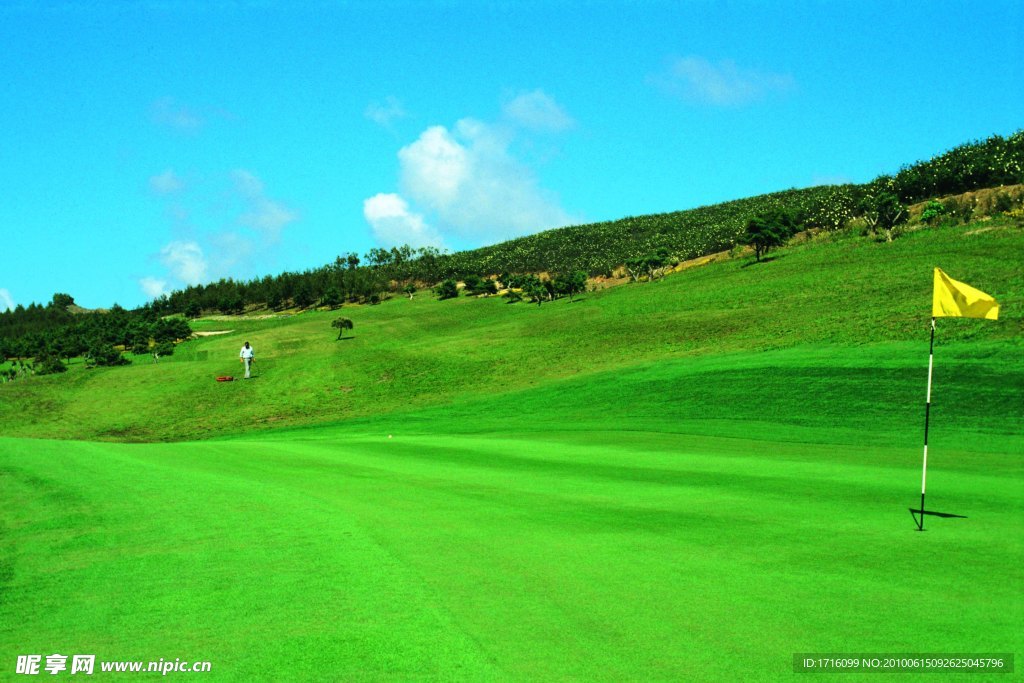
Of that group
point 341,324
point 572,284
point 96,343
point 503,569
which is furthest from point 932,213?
point 503,569

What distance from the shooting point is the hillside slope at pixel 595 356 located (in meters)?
41.5

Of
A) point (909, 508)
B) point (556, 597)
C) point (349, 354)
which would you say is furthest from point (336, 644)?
point (349, 354)

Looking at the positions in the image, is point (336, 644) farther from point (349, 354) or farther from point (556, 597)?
point (349, 354)

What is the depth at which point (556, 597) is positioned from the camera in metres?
8.72

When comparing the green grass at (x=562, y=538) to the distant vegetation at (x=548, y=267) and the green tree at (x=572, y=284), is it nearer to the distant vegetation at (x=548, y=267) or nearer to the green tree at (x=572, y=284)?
the distant vegetation at (x=548, y=267)

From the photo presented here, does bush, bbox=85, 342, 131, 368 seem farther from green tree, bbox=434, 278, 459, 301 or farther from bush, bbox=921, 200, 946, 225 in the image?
bush, bbox=921, 200, 946, 225

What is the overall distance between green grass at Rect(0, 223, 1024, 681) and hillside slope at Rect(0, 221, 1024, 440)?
1760mm

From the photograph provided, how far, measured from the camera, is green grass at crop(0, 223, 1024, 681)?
741 cm

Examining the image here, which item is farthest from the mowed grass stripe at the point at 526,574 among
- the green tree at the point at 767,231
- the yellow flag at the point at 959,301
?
the green tree at the point at 767,231

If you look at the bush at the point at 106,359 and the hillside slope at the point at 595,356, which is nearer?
the hillside slope at the point at 595,356

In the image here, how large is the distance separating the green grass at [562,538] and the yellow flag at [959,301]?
3.19 m

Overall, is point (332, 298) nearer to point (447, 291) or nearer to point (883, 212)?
point (447, 291)

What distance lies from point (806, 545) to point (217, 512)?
8.57 meters

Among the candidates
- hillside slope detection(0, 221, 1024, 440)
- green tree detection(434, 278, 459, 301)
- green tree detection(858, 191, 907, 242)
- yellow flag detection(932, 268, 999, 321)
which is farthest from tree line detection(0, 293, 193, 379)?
green tree detection(858, 191, 907, 242)
